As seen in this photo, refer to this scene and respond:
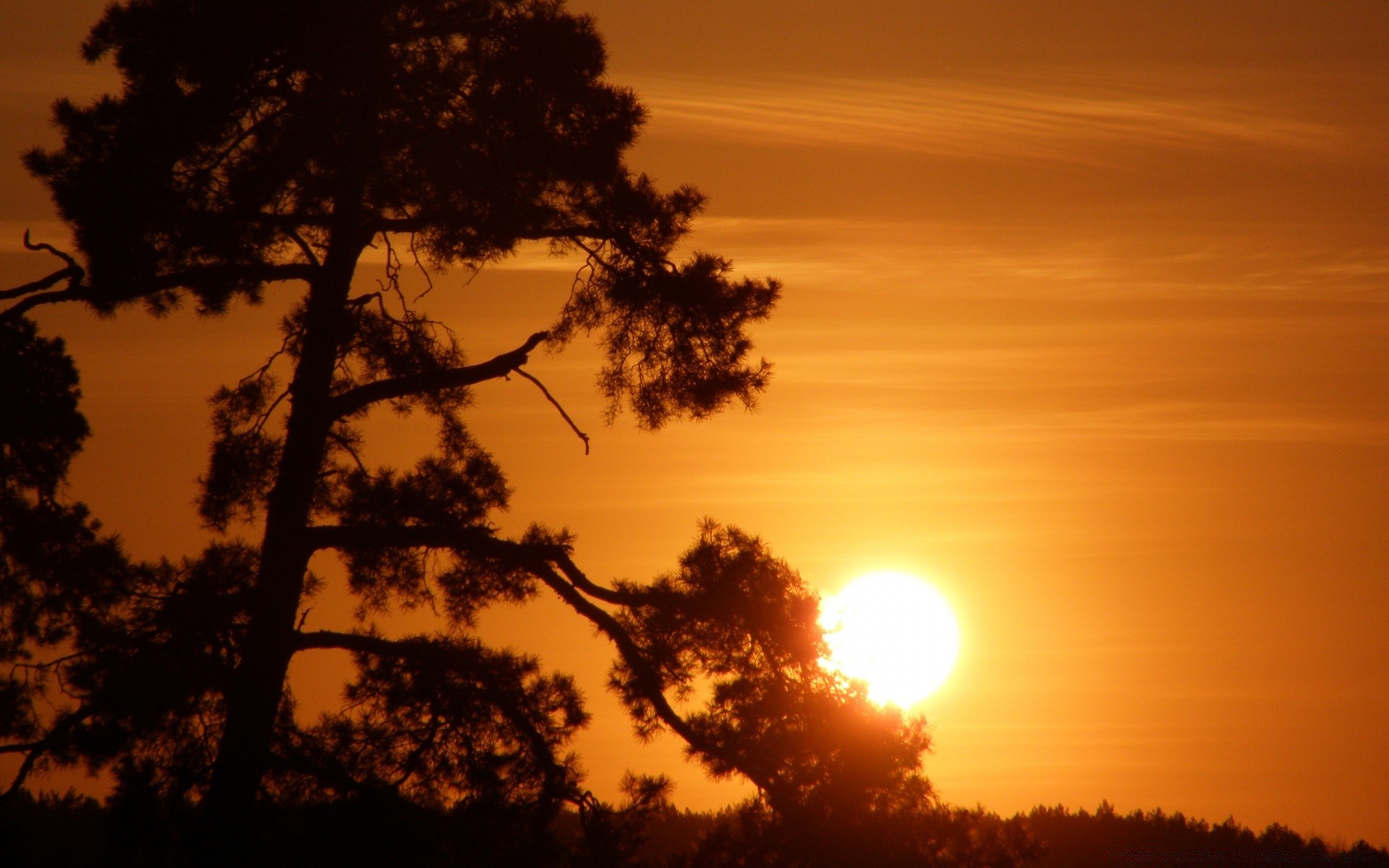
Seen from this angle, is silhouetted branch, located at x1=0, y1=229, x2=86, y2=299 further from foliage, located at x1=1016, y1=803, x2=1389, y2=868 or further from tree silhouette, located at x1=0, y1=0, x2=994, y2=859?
foliage, located at x1=1016, y1=803, x2=1389, y2=868

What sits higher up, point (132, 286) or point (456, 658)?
point (132, 286)

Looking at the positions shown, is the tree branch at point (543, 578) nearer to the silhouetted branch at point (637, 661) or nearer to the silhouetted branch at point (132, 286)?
the silhouetted branch at point (637, 661)

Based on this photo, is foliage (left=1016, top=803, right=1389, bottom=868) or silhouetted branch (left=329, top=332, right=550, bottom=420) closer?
silhouetted branch (left=329, top=332, right=550, bottom=420)

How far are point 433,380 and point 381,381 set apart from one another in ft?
1.40

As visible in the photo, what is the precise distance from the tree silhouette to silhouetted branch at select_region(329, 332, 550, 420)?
22 millimetres

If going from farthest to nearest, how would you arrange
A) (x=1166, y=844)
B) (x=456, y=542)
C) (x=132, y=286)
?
(x=1166, y=844) → (x=456, y=542) → (x=132, y=286)

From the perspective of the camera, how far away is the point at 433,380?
386 inches

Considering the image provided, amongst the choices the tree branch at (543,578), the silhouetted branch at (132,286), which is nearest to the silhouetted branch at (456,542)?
the tree branch at (543,578)

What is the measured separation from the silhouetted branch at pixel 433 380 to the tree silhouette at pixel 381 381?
0.02m

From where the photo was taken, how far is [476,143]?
9.16 meters

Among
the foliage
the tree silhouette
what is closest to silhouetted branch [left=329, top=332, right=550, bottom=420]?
the tree silhouette

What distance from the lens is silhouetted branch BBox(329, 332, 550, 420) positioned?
9.75 meters

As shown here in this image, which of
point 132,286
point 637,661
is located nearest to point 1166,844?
point 637,661

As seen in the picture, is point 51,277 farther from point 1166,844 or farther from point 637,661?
point 1166,844
